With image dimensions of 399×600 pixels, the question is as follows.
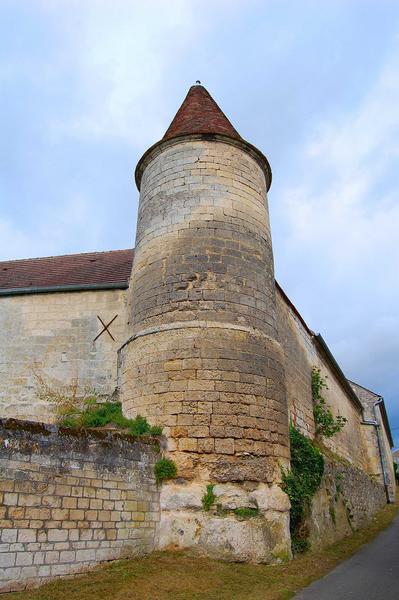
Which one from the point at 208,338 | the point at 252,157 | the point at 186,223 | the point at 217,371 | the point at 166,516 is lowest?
the point at 166,516

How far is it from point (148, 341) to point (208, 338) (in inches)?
41.0

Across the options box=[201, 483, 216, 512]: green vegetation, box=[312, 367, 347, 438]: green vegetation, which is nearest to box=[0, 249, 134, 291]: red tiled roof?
box=[201, 483, 216, 512]: green vegetation

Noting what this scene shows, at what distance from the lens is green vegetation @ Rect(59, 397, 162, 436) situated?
23.1 ft

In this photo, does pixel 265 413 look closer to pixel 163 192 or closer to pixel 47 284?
pixel 163 192

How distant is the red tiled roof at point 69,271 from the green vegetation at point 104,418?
109 inches

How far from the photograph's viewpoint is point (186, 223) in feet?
27.8

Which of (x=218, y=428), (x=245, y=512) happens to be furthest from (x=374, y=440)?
(x=218, y=428)

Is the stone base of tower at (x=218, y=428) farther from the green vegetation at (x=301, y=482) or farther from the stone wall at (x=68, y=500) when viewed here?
the stone wall at (x=68, y=500)

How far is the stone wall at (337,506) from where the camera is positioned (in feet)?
27.6

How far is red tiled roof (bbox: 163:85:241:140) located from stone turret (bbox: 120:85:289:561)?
0.05 m

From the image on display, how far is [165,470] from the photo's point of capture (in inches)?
266

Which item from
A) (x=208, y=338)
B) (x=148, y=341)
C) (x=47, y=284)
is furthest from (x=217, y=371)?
(x=47, y=284)

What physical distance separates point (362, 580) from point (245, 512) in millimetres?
1721

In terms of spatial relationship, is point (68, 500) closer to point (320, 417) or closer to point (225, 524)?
point (225, 524)
